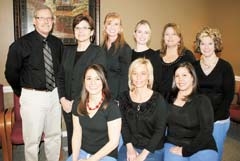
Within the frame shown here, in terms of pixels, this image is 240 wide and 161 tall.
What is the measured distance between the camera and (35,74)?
2.62m

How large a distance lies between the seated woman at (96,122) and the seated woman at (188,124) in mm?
454

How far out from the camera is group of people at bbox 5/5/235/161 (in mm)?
2145

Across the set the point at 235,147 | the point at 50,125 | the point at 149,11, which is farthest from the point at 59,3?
the point at 235,147

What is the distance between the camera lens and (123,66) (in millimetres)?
2570

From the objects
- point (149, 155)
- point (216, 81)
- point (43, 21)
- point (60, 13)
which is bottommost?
point (149, 155)

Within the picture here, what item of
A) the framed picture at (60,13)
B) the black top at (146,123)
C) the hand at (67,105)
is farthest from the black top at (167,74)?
the framed picture at (60,13)

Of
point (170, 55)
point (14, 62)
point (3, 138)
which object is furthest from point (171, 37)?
point (3, 138)

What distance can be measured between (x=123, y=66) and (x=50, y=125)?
3.14 feet

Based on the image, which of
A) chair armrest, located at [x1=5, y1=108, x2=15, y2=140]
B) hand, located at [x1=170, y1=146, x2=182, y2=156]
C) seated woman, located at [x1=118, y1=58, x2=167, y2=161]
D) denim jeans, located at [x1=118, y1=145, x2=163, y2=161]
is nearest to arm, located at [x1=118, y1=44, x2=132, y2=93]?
seated woman, located at [x1=118, y1=58, x2=167, y2=161]

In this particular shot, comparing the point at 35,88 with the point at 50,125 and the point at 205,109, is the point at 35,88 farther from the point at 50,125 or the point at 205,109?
the point at 205,109

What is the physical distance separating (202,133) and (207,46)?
30.3 inches

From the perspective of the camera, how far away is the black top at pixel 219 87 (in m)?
2.44

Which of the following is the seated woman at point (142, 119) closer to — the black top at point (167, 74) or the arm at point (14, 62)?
the black top at point (167, 74)

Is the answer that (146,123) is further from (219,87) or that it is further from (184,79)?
(219,87)
